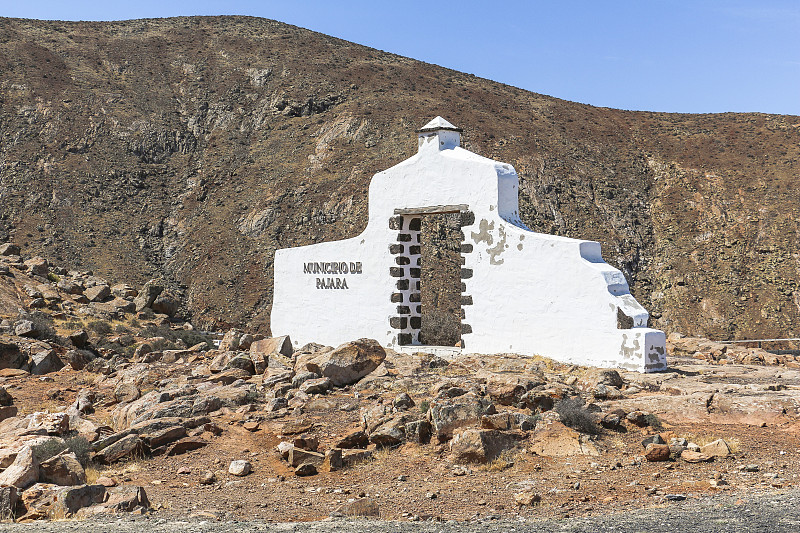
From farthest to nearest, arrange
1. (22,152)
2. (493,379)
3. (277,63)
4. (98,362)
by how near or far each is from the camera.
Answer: (277,63) < (22,152) < (98,362) < (493,379)

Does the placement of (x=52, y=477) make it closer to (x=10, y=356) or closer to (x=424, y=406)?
(x=424, y=406)

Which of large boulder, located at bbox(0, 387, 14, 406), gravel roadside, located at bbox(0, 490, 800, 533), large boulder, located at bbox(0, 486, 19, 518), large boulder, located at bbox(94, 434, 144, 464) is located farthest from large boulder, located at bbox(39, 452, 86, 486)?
large boulder, located at bbox(0, 387, 14, 406)

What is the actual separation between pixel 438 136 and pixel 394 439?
27.6 feet

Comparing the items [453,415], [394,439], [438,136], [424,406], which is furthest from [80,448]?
[438,136]

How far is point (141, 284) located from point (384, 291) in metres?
28.7

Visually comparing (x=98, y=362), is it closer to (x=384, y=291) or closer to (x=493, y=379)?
(x=384, y=291)

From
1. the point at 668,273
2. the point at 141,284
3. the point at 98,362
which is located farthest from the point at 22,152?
the point at 668,273

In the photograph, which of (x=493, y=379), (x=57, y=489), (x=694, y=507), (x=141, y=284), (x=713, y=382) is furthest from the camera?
(x=141, y=284)

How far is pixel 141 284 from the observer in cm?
4244

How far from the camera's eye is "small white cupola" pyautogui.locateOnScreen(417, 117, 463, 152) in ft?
54.6

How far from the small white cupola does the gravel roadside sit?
10.7 meters

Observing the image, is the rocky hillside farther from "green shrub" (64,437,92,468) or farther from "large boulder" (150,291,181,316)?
"green shrub" (64,437,92,468)

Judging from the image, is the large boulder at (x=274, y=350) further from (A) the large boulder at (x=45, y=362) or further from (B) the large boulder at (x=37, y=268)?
(B) the large boulder at (x=37, y=268)

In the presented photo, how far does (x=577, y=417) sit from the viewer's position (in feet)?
31.6
